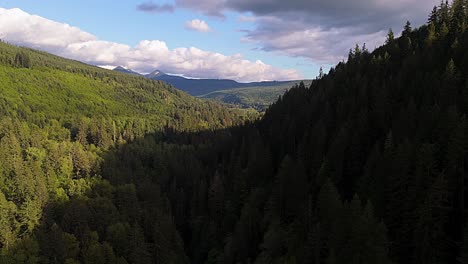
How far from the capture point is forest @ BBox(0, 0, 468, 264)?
52.7 metres

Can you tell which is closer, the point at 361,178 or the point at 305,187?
the point at 361,178

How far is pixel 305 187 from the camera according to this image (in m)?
76.4

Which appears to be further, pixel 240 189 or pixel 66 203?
pixel 66 203

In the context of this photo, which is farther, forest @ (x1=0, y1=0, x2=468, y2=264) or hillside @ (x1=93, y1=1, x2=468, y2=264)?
forest @ (x1=0, y1=0, x2=468, y2=264)

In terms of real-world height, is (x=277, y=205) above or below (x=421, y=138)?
below

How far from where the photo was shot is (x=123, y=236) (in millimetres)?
98625

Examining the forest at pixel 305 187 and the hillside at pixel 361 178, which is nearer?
the hillside at pixel 361 178

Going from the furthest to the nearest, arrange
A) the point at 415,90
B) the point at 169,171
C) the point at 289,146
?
A: 1. the point at 169,171
2. the point at 289,146
3. the point at 415,90

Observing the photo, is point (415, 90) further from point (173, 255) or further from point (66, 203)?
point (66, 203)

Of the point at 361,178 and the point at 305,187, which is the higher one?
the point at 361,178

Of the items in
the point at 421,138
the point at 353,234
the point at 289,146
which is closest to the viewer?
the point at 353,234

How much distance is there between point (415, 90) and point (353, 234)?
53625mm

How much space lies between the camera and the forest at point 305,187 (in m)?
52.7

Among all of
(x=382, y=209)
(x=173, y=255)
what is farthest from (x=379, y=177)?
(x=173, y=255)
